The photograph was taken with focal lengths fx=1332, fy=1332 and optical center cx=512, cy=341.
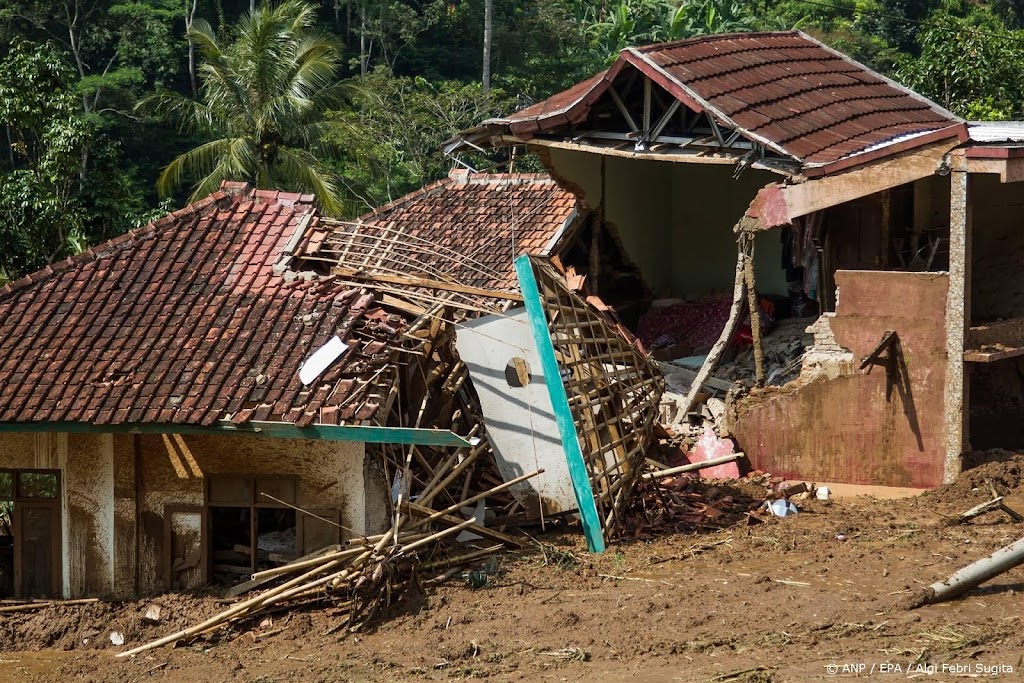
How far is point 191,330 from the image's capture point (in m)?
14.0

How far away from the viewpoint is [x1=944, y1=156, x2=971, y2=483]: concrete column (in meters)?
14.9

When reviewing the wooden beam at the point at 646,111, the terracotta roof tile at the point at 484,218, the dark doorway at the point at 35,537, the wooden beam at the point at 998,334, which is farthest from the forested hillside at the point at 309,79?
the wooden beam at the point at 998,334

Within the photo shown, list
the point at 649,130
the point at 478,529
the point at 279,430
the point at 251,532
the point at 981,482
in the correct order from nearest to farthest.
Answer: the point at 279,430 → the point at 251,532 → the point at 478,529 → the point at 981,482 → the point at 649,130

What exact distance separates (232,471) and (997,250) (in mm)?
10241

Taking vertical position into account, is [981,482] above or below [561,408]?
below

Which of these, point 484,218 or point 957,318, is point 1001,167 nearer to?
point 957,318

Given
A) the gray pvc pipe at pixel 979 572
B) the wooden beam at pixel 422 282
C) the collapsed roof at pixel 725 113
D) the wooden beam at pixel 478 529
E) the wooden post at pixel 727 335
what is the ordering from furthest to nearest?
the collapsed roof at pixel 725 113, the wooden post at pixel 727 335, the wooden beam at pixel 422 282, the wooden beam at pixel 478 529, the gray pvc pipe at pixel 979 572

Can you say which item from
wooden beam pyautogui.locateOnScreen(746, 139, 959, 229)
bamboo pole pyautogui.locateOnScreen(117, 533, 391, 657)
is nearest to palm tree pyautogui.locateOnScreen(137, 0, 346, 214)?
wooden beam pyautogui.locateOnScreen(746, 139, 959, 229)

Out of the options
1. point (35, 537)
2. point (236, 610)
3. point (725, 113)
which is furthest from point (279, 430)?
point (725, 113)

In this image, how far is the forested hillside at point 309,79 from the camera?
24.2m

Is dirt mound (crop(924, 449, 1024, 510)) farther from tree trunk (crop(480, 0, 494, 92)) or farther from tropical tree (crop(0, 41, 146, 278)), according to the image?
tree trunk (crop(480, 0, 494, 92))

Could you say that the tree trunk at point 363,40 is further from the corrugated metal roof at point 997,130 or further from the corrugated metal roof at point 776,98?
the corrugated metal roof at point 997,130

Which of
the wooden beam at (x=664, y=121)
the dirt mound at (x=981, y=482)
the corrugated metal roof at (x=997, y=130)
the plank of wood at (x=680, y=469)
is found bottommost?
the dirt mound at (x=981, y=482)

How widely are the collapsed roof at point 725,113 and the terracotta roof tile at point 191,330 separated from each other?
4.61 meters
